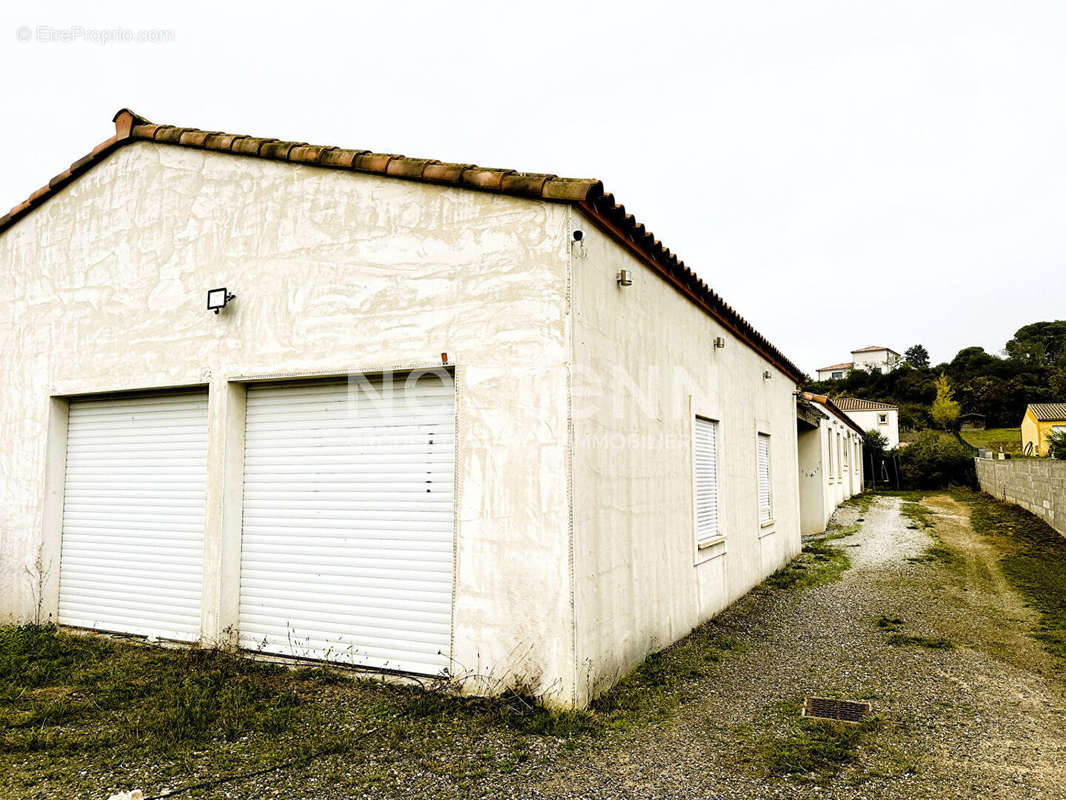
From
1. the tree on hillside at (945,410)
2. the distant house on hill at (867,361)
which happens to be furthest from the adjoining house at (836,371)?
the tree on hillside at (945,410)

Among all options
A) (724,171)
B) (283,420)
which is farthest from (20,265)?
(724,171)

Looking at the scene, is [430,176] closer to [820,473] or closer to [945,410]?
[820,473]

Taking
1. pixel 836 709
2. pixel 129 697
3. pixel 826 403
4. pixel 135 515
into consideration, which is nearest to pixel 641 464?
pixel 836 709

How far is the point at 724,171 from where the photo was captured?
15.0 meters

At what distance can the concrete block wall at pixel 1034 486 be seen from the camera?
13766mm

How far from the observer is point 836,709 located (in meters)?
4.92

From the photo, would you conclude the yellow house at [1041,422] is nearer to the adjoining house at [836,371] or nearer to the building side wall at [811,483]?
the building side wall at [811,483]

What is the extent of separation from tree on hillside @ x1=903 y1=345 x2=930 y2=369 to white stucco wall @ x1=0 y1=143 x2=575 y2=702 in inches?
3641

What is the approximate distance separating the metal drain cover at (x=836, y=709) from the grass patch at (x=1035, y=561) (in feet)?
9.63

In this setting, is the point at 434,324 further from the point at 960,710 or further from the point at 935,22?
the point at 935,22

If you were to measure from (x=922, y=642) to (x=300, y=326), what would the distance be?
721cm

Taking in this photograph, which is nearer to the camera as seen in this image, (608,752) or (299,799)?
(299,799)

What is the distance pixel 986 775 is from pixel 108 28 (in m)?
10.5

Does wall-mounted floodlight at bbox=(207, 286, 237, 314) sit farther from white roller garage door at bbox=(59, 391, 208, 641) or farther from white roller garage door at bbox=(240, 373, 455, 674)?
white roller garage door at bbox=(59, 391, 208, 641)
